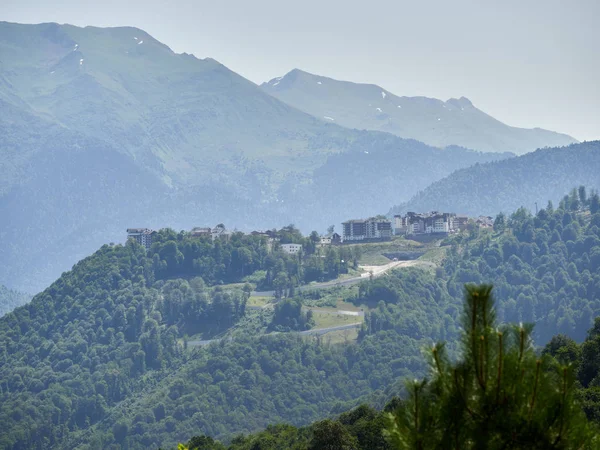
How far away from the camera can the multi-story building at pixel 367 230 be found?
531 ft

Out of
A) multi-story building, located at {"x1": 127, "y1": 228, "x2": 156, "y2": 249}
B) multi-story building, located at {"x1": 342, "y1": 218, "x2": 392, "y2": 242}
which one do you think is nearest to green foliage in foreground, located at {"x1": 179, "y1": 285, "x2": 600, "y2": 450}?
multi-story building, located at {"x1": 127, "y1": 228, "x2": 156, "y2": 249}

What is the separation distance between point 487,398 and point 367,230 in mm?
148649

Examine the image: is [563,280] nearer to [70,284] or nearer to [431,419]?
[70,284]

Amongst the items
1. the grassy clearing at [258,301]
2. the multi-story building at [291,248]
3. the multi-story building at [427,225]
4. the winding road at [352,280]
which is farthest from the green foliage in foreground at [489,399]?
the multi-story building at [427,225]

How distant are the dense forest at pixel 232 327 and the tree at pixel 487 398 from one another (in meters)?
81.6

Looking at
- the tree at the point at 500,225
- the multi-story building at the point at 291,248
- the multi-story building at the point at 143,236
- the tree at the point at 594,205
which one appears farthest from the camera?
the tree at the point at 500,225

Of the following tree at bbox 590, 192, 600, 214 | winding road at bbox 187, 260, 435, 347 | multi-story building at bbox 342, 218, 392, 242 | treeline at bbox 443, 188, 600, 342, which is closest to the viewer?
winding road at bbox 187, 260, 435, 347

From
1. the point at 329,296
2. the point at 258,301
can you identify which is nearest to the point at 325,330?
the point at 329,296

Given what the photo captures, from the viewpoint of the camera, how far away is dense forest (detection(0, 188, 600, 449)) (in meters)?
110

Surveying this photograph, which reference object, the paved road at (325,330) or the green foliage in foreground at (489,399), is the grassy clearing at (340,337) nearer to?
the paved road at (325,330)

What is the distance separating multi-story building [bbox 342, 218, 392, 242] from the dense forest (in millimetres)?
9919

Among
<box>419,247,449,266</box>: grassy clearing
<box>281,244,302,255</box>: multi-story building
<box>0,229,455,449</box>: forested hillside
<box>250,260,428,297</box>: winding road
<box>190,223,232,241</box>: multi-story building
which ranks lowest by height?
<box>0,229,455,449</box>: forested hillside

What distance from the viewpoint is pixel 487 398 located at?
46.4 feet

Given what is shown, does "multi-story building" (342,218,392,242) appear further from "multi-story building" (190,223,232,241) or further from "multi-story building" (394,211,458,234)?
"multi-story building" (190,223,232,241)
